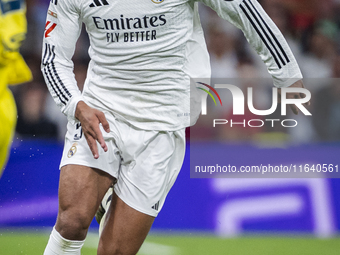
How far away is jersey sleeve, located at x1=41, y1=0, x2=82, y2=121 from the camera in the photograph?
2.21m

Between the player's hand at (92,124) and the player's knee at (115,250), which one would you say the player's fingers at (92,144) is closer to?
the player's hand at (92,124)

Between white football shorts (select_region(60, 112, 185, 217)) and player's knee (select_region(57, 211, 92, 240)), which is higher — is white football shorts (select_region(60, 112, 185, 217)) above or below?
above

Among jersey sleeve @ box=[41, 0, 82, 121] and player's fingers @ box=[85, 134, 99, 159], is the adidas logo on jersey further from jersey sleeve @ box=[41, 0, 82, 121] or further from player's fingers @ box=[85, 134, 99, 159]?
player's fingers @ box=[85, 134, 99, 159]

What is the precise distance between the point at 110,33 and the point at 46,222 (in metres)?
1.97

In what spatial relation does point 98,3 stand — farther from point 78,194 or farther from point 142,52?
point 78,194

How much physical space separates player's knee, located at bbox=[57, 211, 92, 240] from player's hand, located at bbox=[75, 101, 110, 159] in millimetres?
266

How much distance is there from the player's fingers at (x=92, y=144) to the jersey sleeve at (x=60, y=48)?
168 mm

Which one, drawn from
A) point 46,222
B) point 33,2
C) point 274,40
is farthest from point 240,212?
point 33,2

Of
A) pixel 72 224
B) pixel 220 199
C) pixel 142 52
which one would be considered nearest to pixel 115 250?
pixel 72 224

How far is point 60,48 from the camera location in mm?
2275

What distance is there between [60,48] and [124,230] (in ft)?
2.95

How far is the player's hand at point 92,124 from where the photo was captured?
80.8 inches

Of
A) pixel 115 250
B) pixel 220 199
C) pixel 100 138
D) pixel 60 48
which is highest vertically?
pixel 60 48

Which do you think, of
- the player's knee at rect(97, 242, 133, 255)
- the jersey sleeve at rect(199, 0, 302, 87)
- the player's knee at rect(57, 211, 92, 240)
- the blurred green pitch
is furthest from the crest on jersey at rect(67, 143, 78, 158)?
the blurred green pitch
